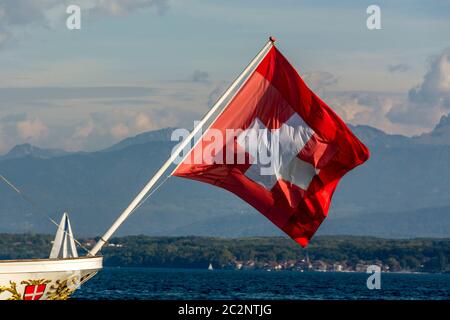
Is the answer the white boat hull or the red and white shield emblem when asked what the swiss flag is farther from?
the red and white shield emblem

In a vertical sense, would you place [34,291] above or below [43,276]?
below

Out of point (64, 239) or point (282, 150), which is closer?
point (282, 150)

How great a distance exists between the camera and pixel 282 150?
40.9 m

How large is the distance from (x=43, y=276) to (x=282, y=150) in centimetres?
920

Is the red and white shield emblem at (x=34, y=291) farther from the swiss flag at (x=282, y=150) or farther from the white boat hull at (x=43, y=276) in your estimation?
the swiss flag at (x=282, y=150)

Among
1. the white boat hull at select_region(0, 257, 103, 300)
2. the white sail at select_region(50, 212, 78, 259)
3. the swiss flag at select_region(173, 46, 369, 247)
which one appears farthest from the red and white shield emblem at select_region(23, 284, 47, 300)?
the swiss flag at select_region(173, 46, 369, 247)

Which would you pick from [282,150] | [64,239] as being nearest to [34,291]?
[64,239]

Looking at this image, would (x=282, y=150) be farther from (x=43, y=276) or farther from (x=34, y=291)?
(x=34, y=291)

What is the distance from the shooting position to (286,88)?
135ft
